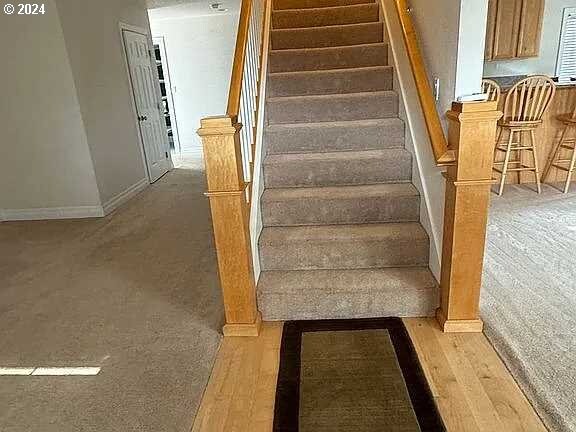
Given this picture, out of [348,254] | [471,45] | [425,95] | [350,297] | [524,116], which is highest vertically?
[471,45]

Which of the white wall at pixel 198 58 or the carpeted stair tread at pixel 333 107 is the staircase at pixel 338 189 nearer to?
the carpeted stair tread at pixel 333 107

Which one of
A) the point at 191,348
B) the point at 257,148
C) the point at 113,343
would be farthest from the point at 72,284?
the point at 257,148

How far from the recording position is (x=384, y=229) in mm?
2438

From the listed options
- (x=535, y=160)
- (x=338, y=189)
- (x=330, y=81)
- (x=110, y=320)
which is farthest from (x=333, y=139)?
(x=535, y=160)

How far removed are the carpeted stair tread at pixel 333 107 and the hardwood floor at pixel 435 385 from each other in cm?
160

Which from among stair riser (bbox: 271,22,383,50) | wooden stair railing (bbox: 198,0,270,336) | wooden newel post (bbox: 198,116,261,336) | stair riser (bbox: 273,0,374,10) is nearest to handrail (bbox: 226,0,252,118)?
wooden stair railing (bbox: 198,0,270,336)

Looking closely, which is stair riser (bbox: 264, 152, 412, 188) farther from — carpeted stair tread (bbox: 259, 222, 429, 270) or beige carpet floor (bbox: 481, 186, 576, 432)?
beige carpet floor (bbox: 481, 186, 576, 432)

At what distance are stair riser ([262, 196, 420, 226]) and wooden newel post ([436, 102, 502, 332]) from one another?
0.48 metres

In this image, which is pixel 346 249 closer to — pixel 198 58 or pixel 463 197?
pixel 463 197

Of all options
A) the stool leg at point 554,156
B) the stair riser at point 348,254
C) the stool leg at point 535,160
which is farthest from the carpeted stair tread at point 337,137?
the stool leg at point 554,156

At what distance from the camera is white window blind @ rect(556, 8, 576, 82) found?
19.9 feet

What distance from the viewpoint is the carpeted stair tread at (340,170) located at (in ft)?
8.84

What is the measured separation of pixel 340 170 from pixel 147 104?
3.90 metres

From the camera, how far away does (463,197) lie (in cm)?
188
